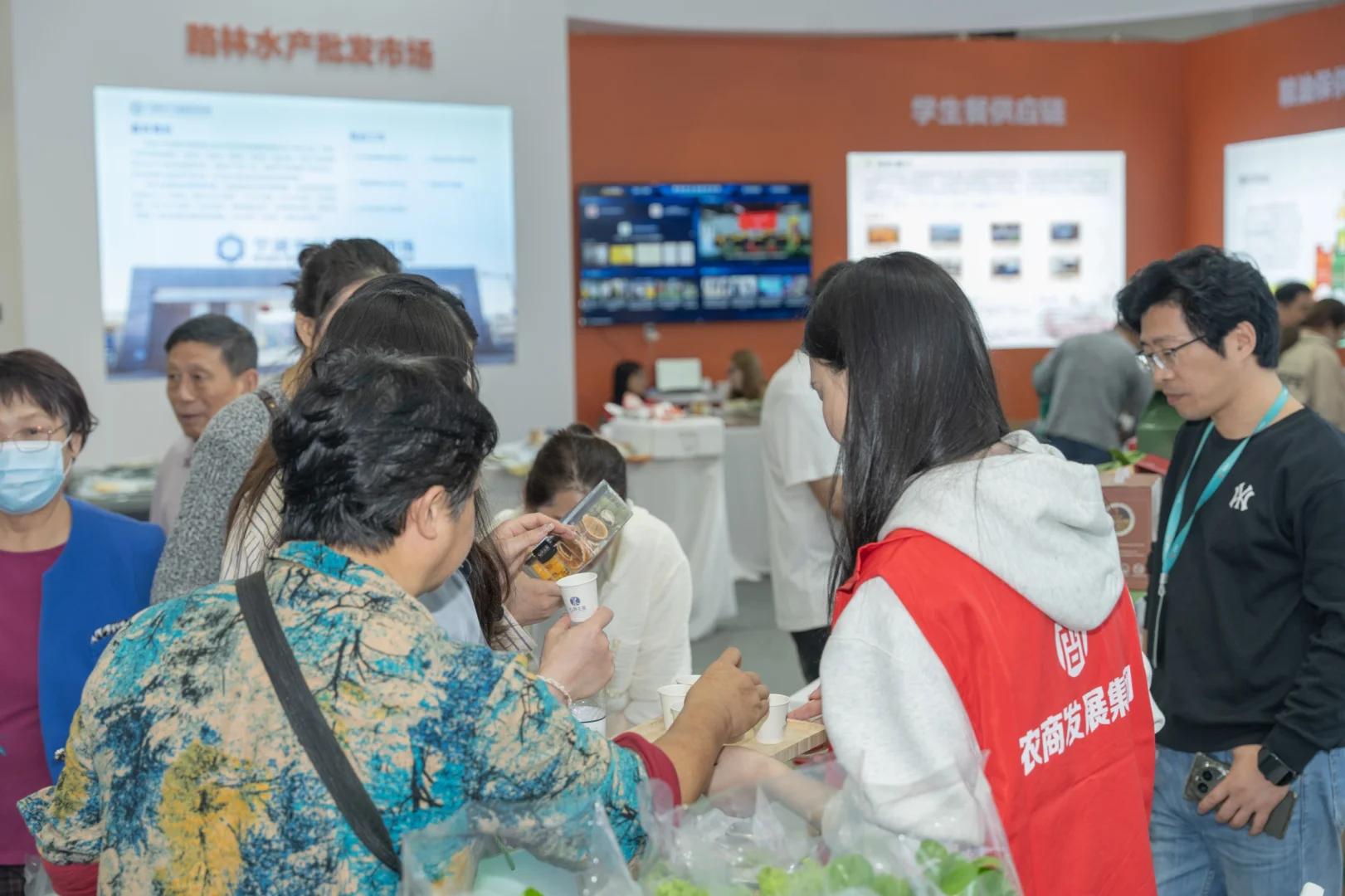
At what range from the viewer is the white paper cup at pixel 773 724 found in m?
1.77

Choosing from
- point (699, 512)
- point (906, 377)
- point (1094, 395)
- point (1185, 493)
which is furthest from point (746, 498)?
point (906, 377)

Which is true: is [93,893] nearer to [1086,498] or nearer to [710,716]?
[710,716]

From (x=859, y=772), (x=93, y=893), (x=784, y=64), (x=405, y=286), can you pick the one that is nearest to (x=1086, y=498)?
(x=859, y=772)

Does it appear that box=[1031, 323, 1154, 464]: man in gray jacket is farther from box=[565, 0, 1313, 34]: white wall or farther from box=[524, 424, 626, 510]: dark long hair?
box=[524, 424, 626, 510]: dark long hair

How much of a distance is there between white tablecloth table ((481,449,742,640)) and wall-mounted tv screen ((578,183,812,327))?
8.88 feet

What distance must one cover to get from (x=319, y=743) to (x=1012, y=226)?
9.71 metres

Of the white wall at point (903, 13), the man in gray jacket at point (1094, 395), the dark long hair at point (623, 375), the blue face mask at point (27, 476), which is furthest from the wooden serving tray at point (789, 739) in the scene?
the dark long hair at point (623, 375)

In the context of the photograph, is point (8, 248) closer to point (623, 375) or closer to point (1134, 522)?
point (623, 375)

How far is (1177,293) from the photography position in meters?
2.16

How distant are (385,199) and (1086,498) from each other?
5.95 m

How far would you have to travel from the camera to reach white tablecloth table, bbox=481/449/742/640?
21.1 ft

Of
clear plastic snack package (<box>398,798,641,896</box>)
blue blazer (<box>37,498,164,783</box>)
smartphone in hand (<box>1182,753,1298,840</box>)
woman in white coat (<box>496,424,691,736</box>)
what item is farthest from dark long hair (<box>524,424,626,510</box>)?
clear plastic snack package (<box>398,798,641,896</box>)

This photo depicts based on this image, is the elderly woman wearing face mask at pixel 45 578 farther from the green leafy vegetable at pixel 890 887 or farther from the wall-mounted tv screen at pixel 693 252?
the wall-mounted tv screen at pixel 693 252

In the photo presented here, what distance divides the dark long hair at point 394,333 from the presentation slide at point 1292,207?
26.3 feet
